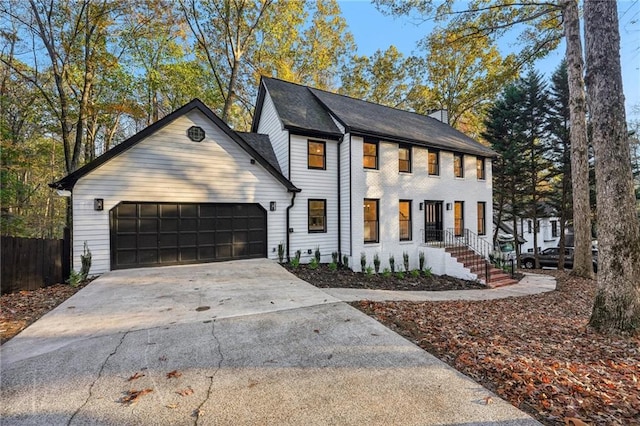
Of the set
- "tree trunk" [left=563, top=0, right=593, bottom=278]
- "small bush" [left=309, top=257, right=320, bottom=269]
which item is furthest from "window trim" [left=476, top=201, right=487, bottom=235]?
"small bush" [left=309, top=257, right=320, bottom=269]

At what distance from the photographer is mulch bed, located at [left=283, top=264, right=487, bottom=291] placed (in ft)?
28.8

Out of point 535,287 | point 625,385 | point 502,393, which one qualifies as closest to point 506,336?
point 625,385

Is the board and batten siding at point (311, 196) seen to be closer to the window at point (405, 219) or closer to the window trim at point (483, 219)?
the window at point (405, 219)

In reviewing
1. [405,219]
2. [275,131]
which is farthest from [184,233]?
[405,219]

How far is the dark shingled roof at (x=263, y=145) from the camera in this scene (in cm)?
1186

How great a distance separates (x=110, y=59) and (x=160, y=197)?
10.4 metres

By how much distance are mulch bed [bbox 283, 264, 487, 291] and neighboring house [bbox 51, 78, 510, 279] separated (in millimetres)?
697

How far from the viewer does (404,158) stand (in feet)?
42.2

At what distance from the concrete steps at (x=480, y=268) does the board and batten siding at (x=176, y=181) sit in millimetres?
7031

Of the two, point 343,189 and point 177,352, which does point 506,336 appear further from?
point 343,189

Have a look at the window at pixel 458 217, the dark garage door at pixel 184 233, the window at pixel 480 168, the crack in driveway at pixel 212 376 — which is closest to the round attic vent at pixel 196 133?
the dark garage door at pixel 184 233

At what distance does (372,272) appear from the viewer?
1105 cm

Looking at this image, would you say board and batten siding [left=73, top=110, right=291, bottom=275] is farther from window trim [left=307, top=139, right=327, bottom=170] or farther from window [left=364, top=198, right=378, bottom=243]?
window [left=364, top=198, right=378, bottom=243]

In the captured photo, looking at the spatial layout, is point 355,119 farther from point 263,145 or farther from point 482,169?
point 482,169
